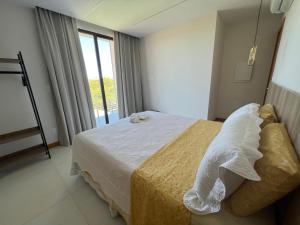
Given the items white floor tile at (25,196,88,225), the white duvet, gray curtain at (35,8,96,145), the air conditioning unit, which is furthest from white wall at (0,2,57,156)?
the air conditioning unit

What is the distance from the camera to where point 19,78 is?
2.22 m

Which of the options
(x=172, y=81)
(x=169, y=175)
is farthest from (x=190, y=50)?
(x=169, y=175)

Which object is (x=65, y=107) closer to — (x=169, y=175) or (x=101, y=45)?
(x=101, y=45)

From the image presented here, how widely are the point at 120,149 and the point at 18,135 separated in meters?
1.86

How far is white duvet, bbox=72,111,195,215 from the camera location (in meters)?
1.17

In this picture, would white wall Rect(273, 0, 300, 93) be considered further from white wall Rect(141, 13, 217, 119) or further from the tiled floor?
the tiled floor

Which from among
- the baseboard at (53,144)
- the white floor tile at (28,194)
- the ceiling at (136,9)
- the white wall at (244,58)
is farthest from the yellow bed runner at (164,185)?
the white wall at (244,58)

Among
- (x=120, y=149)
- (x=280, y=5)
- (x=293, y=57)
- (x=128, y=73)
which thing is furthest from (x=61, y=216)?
(x=280, y=5)

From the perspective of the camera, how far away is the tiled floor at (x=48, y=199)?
133cm

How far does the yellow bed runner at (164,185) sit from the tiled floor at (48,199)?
21.7 inches

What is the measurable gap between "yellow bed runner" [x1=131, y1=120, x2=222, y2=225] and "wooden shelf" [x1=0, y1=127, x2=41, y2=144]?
2.07 meters

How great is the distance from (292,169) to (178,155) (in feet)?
2.56

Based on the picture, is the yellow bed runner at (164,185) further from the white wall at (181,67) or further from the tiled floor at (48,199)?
the white wall at (181,67)

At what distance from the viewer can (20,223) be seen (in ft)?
4.30
